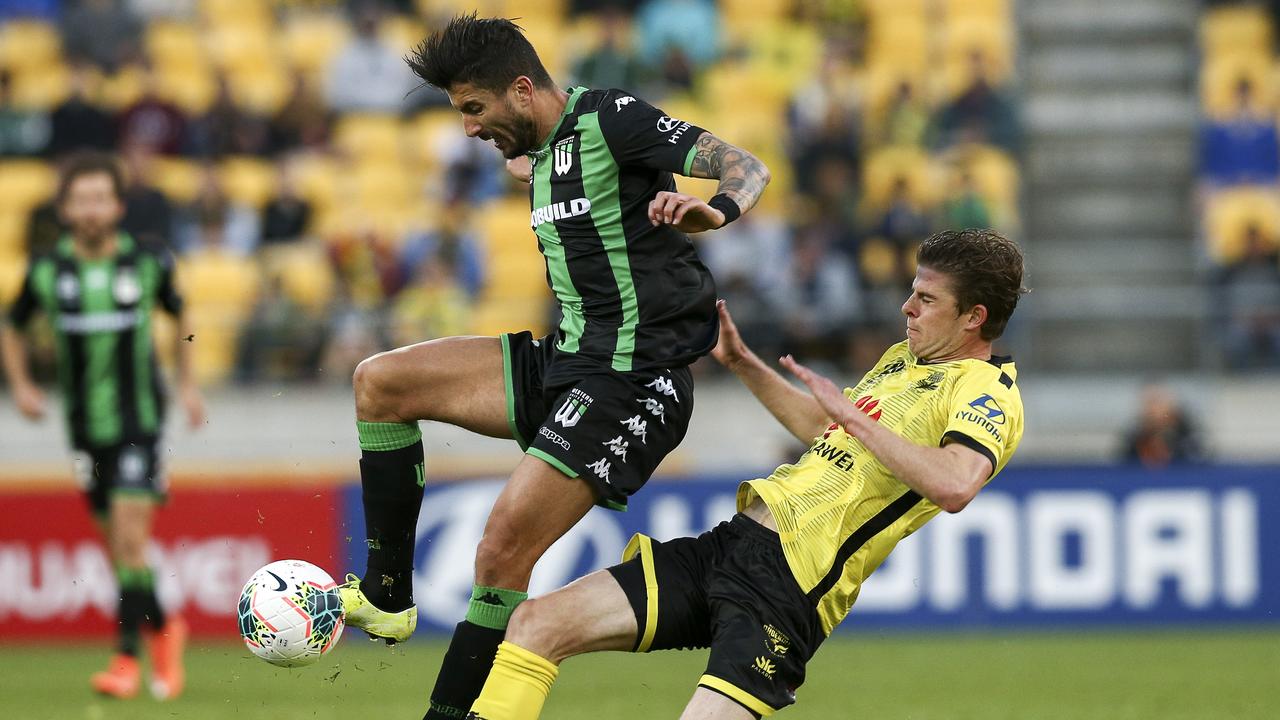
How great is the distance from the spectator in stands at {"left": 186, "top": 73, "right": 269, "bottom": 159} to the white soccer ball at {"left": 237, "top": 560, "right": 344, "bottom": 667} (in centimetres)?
978

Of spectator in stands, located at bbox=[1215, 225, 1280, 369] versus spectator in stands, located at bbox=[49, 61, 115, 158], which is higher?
spectator in stands, located at bbox=[49, 61, 115, 158]

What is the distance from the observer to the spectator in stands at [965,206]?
1302cm

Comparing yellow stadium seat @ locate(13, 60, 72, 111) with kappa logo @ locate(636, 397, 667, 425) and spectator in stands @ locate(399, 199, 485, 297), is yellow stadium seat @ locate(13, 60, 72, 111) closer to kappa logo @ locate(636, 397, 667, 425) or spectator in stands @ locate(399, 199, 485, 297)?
spectator in stands @ locate(399, 199, 485, 297)

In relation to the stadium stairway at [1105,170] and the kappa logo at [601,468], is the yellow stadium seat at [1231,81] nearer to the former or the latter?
the stadium stairway at [1105,170]

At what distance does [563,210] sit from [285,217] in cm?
874

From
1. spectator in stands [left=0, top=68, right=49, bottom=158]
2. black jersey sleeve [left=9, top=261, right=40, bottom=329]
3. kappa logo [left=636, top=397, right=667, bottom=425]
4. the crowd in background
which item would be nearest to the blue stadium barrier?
the crowd in background

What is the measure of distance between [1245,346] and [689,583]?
8707 mm

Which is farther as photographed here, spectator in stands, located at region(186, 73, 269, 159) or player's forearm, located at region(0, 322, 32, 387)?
spectator in stands, located at region(186, 73, 269, 159)

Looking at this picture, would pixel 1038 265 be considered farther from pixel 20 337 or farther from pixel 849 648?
pixel 20 337

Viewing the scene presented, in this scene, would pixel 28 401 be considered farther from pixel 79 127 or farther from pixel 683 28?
pixel 683 28

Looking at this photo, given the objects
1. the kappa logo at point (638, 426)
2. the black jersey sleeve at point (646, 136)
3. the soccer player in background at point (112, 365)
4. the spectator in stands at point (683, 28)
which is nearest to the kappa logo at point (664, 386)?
the kappa logo at point (638, 426)

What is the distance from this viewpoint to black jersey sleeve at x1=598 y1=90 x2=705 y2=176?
17.3 ft

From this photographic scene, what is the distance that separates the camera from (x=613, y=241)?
543 centimetres

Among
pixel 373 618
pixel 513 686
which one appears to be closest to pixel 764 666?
pixel 513 686
